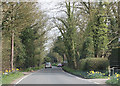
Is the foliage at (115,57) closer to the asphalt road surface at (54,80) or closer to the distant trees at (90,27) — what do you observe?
the distant trees at (90,27)

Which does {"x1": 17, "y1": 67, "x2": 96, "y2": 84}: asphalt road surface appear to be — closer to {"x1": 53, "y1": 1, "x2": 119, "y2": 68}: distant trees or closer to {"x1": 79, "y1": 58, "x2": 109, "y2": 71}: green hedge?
{"x1": 79, "y1": 58, "x2": 109, "y2": 71}: green hedge

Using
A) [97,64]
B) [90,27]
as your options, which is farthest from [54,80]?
[90,27]

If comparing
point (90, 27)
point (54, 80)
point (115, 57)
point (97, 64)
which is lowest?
point (54, 80)

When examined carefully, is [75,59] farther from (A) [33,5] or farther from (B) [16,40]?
(A) [33,5]

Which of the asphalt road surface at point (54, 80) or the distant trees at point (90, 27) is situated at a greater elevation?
the distant trees at point (90, 27)

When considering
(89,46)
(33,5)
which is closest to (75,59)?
(89,46)

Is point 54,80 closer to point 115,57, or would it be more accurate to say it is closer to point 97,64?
point 97,64

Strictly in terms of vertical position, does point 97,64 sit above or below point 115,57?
below

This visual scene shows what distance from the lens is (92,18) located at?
26.9 m

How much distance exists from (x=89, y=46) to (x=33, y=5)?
60.7 ft

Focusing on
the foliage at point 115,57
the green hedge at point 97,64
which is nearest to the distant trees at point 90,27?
the foliage at point 115,57

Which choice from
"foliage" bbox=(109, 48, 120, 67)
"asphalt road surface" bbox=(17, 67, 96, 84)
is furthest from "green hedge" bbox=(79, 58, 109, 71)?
"foliage" bbox=(109, 48, 120, 67)

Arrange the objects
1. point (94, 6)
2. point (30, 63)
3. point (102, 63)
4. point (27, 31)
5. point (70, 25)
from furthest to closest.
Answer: point (30, 63) → point (27, 31) → point (70, 25) → point (94, 6) → point (102, 63)

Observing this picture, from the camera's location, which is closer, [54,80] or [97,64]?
[54,80]
